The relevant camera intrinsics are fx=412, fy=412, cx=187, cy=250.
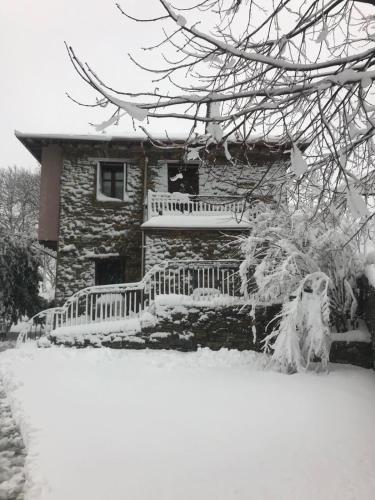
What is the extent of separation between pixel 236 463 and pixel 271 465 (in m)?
0.31

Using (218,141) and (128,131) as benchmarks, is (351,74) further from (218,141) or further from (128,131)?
(128,131)

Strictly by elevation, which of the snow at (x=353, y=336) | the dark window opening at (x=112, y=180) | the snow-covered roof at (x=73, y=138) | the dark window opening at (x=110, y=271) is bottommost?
the snow at (x=353, y=336)

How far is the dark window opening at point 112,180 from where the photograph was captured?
49.0 ft

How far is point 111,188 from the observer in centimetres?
1498

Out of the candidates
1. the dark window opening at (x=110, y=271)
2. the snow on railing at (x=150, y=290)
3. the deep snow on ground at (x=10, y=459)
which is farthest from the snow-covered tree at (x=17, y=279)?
the deep snow on ground at (x=10, y=459)

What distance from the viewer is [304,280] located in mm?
7488

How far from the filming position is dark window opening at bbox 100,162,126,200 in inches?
588

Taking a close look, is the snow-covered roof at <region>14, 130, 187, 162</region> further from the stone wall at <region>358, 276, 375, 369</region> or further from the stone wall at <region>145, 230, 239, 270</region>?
the stone wall at <region>358, 276, 375, 369</region>

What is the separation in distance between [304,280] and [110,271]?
8.53 meters

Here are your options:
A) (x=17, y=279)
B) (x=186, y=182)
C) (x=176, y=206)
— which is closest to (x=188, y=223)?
(x=176, y=206)

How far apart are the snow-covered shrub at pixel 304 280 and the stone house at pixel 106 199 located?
14.7ft

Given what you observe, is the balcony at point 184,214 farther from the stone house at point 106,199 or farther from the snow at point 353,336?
the snow at point 353,336

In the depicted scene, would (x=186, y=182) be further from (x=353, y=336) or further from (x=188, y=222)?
(x=353, y=336)

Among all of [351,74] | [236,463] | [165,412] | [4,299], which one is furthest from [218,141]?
[4,299]
